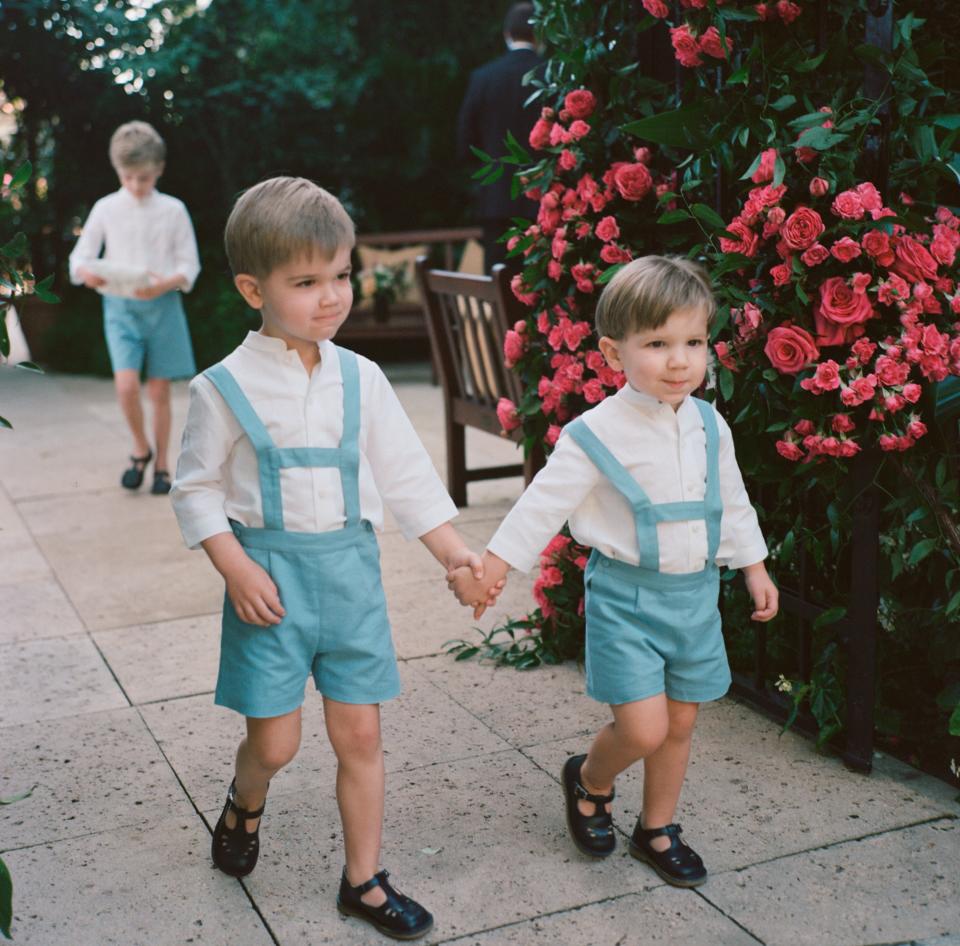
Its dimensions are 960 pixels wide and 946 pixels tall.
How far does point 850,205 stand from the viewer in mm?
2871

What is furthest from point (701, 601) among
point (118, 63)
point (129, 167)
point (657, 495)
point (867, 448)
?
point (118, 63)

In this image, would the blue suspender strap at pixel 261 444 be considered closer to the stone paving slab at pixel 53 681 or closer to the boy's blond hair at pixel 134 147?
the stone paving slab at pixel 53 681

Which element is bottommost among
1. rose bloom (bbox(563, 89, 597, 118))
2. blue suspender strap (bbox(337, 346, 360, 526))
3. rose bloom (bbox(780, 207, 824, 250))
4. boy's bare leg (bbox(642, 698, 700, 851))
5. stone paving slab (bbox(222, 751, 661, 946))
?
stone paving slab (bbox(222, 751, 661, 946))

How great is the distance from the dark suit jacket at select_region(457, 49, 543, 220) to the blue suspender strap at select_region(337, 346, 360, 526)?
17.0 ft

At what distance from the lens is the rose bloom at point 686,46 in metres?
3.14

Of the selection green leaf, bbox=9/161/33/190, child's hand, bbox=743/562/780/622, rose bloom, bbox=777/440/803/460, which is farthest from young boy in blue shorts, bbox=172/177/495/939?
rose bloom, bbox=777/440/803/460

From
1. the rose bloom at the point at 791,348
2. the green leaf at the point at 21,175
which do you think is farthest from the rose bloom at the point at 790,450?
the green leaf at the point at 21,175

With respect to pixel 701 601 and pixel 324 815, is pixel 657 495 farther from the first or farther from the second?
pixel 324 815

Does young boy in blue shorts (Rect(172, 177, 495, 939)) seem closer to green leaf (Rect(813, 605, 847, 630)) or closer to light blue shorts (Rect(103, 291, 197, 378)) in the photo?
green leaf (Rect(813, 605, 847, 630))

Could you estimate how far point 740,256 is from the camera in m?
3.06

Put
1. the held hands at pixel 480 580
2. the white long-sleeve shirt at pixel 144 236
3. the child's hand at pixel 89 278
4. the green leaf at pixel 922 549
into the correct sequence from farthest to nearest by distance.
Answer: the white long-sleeve shirt at pixel 144 236 → the child's hand at pixel 89 278 → the green leaf at pixel 922 549 → the held hands at pixel 480 580

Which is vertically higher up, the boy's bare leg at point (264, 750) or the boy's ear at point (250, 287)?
the boy's ear at point (250, 287)

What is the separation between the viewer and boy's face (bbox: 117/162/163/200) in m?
6.47

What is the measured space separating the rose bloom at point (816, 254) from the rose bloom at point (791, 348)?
159 millimetres
